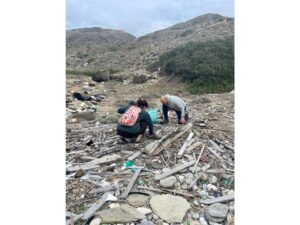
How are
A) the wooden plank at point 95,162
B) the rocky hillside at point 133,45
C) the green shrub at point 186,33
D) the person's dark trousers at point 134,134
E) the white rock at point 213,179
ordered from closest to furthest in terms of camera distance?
the white rock at point 213,179 → the wooden plank at point 95,162 → the person's dark trousers at point 134,134 → the rocky hillside at point 133,45 → the green shrub at point 186,33

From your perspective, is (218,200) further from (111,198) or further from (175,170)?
(111,198)

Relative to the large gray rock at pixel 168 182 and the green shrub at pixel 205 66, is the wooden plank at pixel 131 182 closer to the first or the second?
the large gray rock at pixel 168 182

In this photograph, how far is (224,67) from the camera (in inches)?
283

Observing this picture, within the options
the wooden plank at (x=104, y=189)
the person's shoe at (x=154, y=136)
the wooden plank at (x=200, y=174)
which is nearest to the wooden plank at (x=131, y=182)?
the wooden plank at (x=104, y=189)

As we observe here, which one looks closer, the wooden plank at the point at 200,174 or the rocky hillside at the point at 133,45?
the wooden plank at the point at 200,174

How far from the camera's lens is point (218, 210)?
2.07 meters

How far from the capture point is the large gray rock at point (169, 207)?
1.98m

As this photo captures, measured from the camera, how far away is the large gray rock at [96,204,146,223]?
1.94 meters

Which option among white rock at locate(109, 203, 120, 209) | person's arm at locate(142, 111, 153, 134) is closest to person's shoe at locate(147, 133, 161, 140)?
person's arm at locate(142, 111, 153, 134)

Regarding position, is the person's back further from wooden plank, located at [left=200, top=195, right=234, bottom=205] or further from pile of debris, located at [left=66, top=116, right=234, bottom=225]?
wooden plank, located at [left=200, top=195, right=234, bottom=205]

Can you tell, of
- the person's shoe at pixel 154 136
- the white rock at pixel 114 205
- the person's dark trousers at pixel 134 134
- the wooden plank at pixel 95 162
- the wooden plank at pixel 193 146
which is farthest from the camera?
the person's shoe at pixel 154 136
